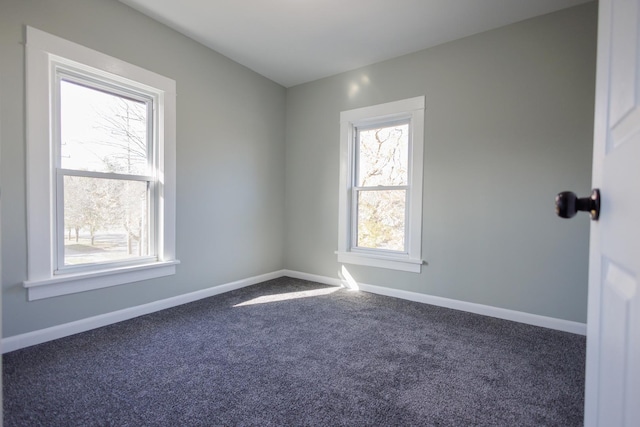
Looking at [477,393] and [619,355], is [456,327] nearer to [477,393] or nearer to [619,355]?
[477,393]

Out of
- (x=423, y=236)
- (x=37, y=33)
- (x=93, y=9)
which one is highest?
(x=93, y=9)

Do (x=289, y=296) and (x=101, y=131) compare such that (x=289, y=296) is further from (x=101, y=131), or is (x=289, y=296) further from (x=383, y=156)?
(x=101, y=131)

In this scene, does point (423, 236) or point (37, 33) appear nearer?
point (37, 33)

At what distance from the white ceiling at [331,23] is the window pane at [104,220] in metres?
1.55

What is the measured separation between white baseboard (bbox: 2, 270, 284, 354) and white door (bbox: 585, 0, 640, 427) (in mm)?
2997

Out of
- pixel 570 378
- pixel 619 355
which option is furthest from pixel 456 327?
pixel 619 355

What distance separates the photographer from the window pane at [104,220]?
94.0 inches

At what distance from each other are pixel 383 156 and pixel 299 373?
8.36ft

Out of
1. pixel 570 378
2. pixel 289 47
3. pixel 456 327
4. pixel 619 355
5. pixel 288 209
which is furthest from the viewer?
pixel 288 209

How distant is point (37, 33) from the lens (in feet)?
6.89

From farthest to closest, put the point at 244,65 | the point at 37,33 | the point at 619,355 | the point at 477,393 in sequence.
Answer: the point at 244,65 < the point at 37,33 < the point at 477,393 < the point at 619,355

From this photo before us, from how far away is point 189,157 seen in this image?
3088mm

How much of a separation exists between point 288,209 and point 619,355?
12.8 ft

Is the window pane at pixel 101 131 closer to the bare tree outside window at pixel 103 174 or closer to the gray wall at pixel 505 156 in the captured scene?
the bare tree outside window at pixel 103 174
